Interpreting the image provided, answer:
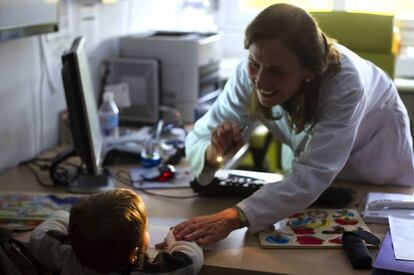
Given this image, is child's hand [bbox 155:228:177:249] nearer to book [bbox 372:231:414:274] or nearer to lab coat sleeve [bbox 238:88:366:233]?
lab coat sleeve [bbox 238:88:366:233]

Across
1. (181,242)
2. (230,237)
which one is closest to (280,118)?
(230,237)

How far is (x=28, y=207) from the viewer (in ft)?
5.85

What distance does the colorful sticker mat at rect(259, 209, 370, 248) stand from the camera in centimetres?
158

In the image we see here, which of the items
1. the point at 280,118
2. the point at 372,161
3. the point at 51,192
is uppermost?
the point at 280,118

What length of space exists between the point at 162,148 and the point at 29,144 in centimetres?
47

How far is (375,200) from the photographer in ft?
5.92

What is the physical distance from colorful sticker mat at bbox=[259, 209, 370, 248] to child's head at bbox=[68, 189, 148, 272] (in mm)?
370

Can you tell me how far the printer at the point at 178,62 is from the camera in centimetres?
281

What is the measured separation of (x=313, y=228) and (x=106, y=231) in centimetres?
58

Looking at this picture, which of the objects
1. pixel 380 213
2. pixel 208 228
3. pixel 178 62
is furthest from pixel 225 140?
pixel 178 62

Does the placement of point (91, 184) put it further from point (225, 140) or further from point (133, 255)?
point (133, 255)

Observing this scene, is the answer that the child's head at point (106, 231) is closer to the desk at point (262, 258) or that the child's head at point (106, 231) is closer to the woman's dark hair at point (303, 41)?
the desk at point (262, 258)

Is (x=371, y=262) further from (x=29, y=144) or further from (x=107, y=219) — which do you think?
(x=29, y=144)

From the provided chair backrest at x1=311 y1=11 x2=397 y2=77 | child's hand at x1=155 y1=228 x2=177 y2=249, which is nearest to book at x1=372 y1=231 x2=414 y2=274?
child's hand at x1=155 y1=228 x2=177 y2=249
